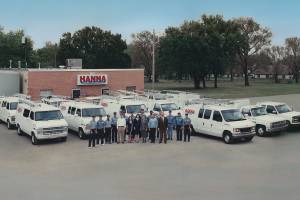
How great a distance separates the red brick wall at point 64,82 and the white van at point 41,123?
1409cm

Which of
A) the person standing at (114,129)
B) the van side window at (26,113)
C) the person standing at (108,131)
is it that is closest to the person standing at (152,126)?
the person standing at (114,129)

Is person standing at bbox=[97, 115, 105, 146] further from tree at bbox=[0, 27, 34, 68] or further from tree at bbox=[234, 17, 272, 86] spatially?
tree at bbox=[234, 17, 272, 86]

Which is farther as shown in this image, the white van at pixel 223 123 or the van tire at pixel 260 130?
the van tire at pixel 260 130

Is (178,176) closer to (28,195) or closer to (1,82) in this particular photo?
(28,195)

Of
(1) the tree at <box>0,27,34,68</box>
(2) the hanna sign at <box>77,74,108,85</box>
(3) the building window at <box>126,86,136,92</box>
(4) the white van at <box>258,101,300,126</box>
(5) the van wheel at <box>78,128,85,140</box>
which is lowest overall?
(5) the van wheel at <box>78,128,85,140</box>

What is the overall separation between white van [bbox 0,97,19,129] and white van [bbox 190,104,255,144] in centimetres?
1116

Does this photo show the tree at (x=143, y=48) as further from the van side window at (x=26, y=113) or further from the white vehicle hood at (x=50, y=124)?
the white vehicle hood at (x=50, y=124)

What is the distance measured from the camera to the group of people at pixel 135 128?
71.2 ft

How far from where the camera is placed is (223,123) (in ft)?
72.8

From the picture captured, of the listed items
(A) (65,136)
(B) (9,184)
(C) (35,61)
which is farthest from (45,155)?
(C) (35,61)

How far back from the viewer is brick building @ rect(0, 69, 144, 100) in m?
38.5

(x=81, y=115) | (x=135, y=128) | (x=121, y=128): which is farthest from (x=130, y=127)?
(x=81, y=115)

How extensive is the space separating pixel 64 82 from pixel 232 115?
2083 cm

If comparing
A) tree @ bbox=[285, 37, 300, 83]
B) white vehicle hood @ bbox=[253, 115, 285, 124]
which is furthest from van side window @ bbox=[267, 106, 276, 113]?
tree @ bbox=[285, 37, 300, 83]
